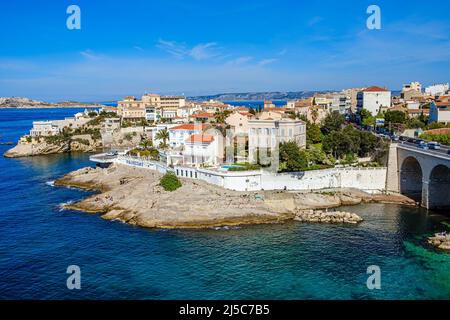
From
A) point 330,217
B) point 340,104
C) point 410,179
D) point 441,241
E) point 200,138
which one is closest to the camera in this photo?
point 441,241

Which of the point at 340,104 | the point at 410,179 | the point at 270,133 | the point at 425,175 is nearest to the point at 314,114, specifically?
the point at 340,104

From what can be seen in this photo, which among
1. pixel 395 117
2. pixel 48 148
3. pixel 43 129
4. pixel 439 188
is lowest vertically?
pixel 439 188

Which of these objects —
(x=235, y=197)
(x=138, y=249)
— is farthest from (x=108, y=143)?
(x=138, y=249)

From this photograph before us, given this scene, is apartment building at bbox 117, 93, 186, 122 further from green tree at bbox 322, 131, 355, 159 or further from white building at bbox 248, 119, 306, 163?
green tree at bbox 322, 131, 355, 159

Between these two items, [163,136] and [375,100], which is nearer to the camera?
[163,136]

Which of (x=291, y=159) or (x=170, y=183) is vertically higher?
(x=291, y=159)

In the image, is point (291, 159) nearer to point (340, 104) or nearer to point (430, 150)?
point (430, 150)
